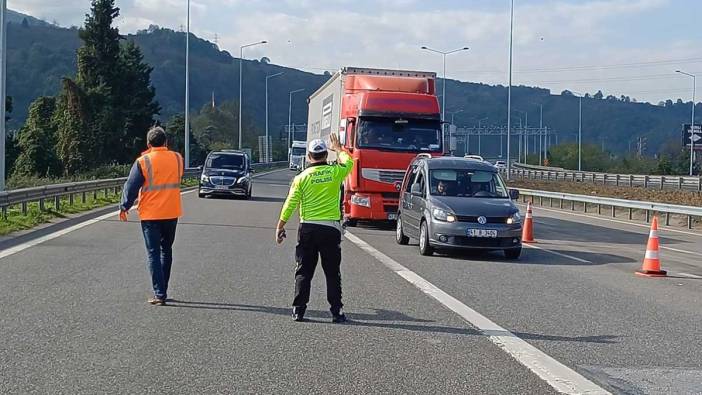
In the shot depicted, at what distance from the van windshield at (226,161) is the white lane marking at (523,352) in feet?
78.0

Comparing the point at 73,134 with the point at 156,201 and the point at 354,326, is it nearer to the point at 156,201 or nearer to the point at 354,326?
the point at 156,201

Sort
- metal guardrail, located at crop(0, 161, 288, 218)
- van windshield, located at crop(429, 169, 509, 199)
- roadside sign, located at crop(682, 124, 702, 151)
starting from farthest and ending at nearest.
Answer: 1. roadside sign, located at crop(682, 124, 702, 151)
2. metal guardrail, located at crop(0, 161, 288, 218)
3. van windshield, located at crop(429, 169, 509, 199)

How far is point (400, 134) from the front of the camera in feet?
70.7

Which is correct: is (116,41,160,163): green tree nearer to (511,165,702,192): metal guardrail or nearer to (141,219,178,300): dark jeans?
(511,165,702,192): metal guardrail

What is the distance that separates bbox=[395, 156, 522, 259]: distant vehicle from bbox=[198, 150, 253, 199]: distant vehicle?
17102 millimetres

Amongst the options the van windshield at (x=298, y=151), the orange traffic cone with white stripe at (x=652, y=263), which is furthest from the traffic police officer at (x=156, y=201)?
the van windshield at (x=298, y=151)

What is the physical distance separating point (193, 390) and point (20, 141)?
2209 inches

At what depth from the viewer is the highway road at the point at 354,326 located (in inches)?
272

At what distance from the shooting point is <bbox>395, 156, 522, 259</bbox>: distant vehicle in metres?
15.2

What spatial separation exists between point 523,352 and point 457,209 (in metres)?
7.52

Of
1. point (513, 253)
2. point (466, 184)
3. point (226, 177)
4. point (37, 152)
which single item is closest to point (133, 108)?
point (37, 152)

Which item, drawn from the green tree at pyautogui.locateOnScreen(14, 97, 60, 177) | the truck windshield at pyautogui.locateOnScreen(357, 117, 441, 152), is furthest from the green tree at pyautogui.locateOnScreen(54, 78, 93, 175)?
the truck windshield at pyautogui.locateOnScreen(357, 117, 441, 152)

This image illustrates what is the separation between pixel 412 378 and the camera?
695 cm

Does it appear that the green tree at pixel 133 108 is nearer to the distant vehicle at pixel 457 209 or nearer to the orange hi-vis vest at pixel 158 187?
the distant vehicle at pixel 457 209
